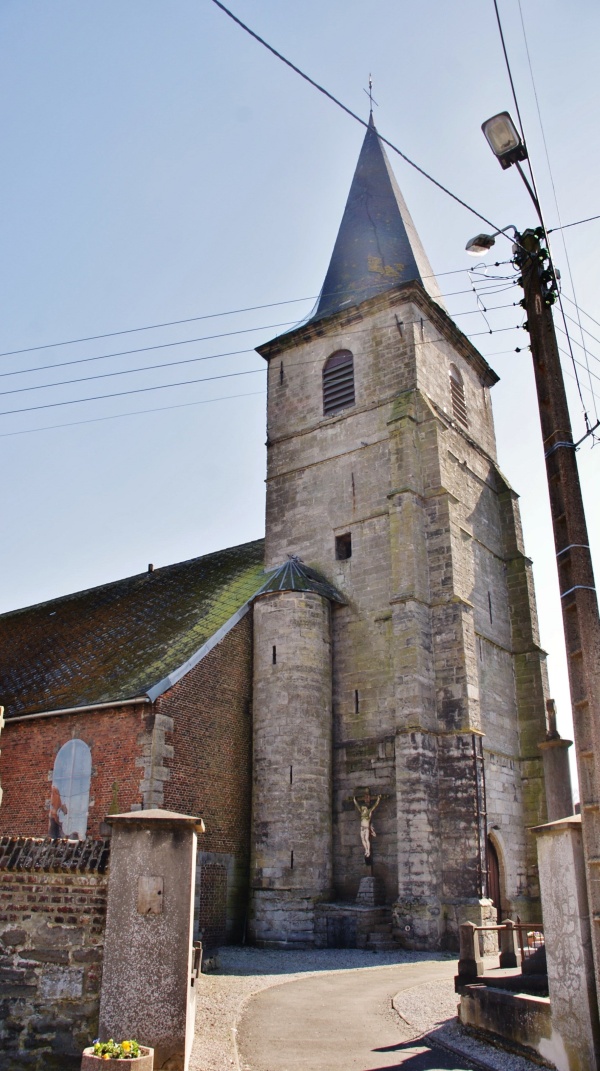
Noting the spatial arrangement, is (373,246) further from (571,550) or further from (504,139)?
(571,550)

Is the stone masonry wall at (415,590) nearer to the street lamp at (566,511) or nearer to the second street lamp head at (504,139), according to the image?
the street lamp at (566,511)

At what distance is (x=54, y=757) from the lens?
17.2 metres

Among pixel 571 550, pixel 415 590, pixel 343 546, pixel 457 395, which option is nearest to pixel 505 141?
pixel 571 550

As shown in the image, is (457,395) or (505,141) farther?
(457,395)

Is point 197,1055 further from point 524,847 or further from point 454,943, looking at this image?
point 524,847

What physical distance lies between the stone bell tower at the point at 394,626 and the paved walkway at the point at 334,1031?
14.6ft

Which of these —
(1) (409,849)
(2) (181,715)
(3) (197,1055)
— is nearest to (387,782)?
(1) (409,849)

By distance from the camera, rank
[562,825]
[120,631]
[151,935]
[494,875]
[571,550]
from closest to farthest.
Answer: [151,935]
[562,825]
[571,550]
[494,875]
[120,631]

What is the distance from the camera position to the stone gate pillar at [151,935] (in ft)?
20.2

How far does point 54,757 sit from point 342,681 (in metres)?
6.57

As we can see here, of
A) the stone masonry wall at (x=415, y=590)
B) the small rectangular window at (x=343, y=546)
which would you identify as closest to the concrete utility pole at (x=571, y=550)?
the stone masonry wall at (x=415, y=590)

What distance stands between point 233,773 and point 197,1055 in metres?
10.5

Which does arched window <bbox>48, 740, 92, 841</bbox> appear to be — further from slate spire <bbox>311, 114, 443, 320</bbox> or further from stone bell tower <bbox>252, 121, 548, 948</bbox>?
slate spire <bbox>311, 114, 443, 320</bbox>

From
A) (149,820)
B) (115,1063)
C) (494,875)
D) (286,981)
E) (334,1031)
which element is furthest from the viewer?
(494,875)
